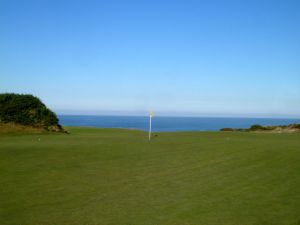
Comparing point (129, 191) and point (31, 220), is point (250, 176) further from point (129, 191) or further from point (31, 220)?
point (31, 220)

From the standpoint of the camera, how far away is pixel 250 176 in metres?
13.8

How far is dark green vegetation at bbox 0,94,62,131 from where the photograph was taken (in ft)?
133

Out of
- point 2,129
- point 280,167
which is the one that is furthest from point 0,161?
point 2,129

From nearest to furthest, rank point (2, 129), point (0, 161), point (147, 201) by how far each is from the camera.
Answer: point (147, 201)
point (0, 161)
point (2, 129)

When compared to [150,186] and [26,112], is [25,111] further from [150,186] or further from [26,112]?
[150,186]

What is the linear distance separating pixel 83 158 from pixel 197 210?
9.27 m

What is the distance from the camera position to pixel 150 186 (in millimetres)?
A: 12367

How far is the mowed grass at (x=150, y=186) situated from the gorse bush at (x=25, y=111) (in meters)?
22.1

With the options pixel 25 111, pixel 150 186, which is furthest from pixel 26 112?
pixel 150 186

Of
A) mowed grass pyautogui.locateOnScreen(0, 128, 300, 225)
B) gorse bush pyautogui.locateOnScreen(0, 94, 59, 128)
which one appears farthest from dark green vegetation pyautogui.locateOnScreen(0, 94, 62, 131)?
mowed grass pyautogui.locateOnScreen(0, 128, 300, 225)

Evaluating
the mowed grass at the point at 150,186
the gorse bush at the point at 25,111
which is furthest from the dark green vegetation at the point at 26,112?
the mowed grass at the point at 150,186

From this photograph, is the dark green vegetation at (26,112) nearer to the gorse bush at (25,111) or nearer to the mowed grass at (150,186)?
the gorse bush at (25,111)

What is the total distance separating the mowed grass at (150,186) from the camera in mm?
9109

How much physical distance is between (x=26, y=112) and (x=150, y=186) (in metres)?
32.2
